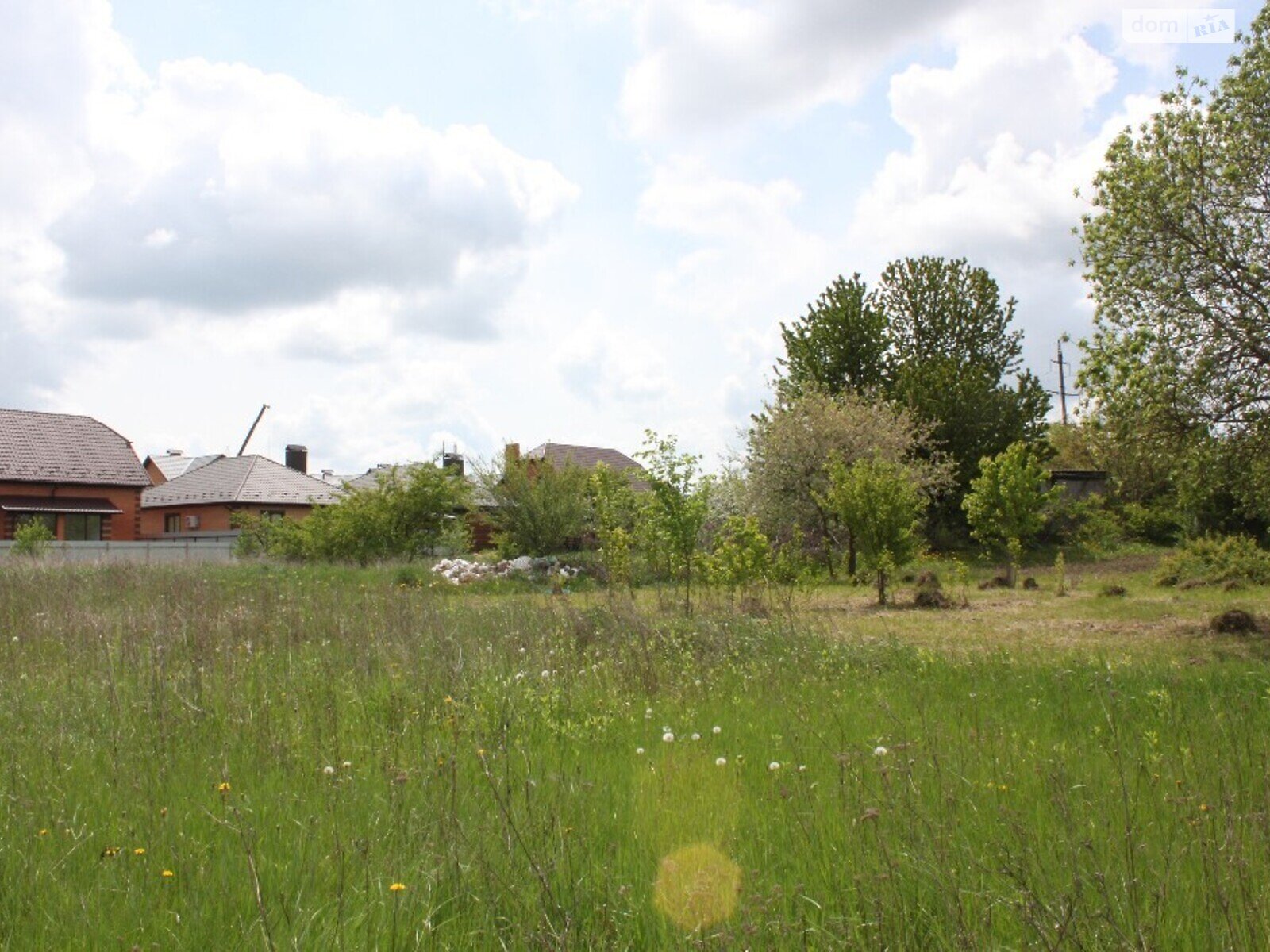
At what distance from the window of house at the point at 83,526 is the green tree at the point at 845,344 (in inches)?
1239

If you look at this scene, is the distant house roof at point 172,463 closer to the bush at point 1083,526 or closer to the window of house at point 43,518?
the window of house at point 43,518

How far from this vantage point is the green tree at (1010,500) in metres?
20.3

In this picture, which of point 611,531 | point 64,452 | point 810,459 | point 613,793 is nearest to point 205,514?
point 64,452

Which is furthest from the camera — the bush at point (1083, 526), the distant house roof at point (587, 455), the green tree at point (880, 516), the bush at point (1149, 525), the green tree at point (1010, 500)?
the distant house roof at point (587, 455)

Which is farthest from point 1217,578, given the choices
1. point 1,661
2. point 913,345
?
point 1,661

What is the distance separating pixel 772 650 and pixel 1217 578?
49.9ft

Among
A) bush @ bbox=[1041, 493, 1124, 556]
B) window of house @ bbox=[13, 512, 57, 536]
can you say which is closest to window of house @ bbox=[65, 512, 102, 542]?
window of house @ bbox=[13, 512, 57, 536]

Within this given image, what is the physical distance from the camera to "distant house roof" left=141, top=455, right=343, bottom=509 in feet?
160

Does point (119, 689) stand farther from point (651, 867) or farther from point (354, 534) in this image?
point (354, 534)

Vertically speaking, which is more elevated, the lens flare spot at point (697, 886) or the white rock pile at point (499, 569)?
the white rock pile at point (499, 569)

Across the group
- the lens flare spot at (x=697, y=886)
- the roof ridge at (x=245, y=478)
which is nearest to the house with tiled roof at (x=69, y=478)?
the roof ridge at (x=245, y=478)

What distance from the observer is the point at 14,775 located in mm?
4395

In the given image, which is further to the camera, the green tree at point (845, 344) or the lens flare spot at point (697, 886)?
the green tree at point (845, 344)

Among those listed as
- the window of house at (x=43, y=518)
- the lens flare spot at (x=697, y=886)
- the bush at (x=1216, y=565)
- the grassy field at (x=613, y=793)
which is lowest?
the lens flare spot at (x=697, y=886)
